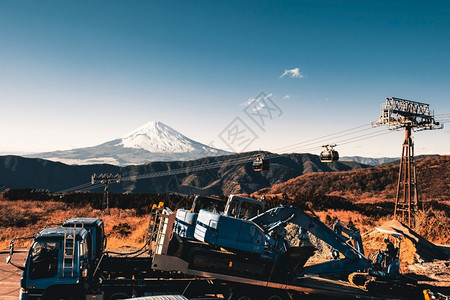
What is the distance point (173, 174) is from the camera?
144375mm

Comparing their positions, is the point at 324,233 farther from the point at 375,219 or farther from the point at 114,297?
the point at 375,219

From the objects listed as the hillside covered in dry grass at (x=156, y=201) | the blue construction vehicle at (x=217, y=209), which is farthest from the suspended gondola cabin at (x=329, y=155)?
the blue construction vehicle at (x=217, y=209)

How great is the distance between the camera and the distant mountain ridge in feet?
395

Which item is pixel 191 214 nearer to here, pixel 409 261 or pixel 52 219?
pixel 409 261

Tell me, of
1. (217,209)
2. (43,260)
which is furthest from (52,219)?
(43,260)

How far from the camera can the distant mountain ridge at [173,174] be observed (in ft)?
395

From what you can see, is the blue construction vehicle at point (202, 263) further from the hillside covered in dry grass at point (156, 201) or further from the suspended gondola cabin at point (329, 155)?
the suspended gondola cabin at point (329, 155)

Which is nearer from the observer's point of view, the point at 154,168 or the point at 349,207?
the point at 349,207

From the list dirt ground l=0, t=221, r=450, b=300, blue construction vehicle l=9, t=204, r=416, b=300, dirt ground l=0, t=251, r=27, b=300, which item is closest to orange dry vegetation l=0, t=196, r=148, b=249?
dirt ground l=0, t=251, r=27, b=300

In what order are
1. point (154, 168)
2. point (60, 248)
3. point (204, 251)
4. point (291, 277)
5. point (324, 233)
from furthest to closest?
point (154, 168)
point (324, 233)
point (291, 277)
point (204, 251)
point (60, 248)

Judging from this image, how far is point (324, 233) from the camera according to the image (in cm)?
1078

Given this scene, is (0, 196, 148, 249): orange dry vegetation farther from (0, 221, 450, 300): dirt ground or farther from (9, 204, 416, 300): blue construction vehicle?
(9, 204, 416, 300): blue construction vehicle

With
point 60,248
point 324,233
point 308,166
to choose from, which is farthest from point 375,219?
point 308,166

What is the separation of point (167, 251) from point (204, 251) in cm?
105
